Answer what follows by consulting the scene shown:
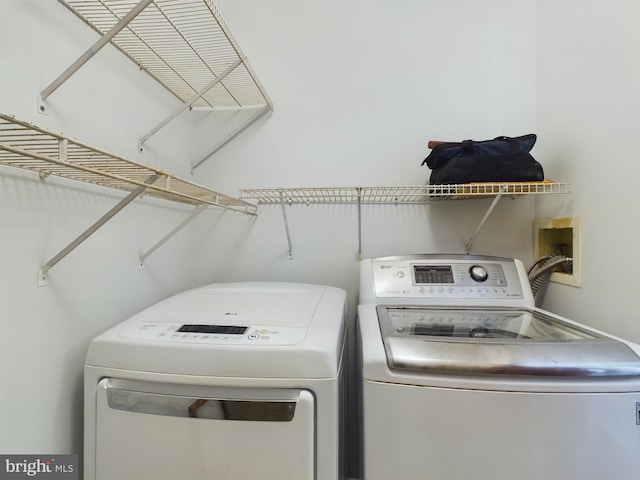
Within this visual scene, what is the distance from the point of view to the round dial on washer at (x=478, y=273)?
124 centimetres

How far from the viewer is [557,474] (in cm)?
68

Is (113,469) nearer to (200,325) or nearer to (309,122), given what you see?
(200,325)

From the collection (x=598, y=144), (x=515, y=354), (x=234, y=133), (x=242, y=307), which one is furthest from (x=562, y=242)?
(x=234, y=133)

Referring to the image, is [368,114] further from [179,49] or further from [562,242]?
[562,242]

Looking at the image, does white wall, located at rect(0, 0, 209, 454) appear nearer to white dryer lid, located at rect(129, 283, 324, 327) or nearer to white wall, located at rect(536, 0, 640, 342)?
white dryer lid, located at rect(129, 283, 324, 327)

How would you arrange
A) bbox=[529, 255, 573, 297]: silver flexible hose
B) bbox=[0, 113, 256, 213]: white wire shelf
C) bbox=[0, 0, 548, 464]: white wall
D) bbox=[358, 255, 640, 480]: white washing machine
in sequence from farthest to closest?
bbox=[0, 0, 548, 464]: white wall < bbox=[529, 255, 573, 297]: silver flexible hose < bbox=[358, 255, 640, 480]: white washing machine < bbox=[0, 113, 256, 213]: white wire shelf

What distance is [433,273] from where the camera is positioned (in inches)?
49.9

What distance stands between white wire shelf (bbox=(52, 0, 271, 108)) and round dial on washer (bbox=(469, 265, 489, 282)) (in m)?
1.23

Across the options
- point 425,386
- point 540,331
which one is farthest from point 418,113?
point 425,386

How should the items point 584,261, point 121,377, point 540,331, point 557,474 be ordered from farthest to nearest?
point 584,261
point 540,331
point 121,377
point 557,474

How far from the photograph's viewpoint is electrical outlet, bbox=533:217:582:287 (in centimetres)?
120

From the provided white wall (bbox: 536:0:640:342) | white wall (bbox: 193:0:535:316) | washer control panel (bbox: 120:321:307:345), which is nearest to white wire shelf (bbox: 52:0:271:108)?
white wall (bbox: 193:0:535:316)

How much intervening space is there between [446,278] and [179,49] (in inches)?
55.0

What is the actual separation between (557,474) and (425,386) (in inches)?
13.2
